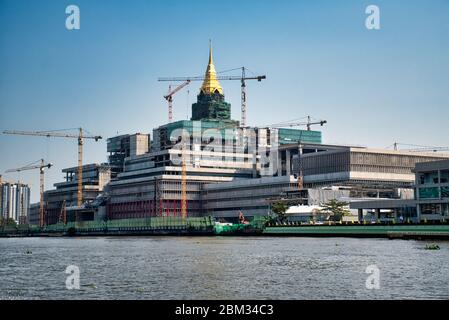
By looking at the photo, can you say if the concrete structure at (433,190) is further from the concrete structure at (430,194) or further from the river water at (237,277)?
the river water at (237,277)

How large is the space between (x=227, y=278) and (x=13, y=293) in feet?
57.6

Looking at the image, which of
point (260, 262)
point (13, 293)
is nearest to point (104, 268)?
point (260, 262)

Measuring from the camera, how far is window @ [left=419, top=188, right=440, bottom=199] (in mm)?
161913

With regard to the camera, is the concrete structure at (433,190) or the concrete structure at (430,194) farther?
the concrete structure at (430,194)

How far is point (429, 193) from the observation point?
164 metres

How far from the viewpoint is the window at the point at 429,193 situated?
16191 centimetres
